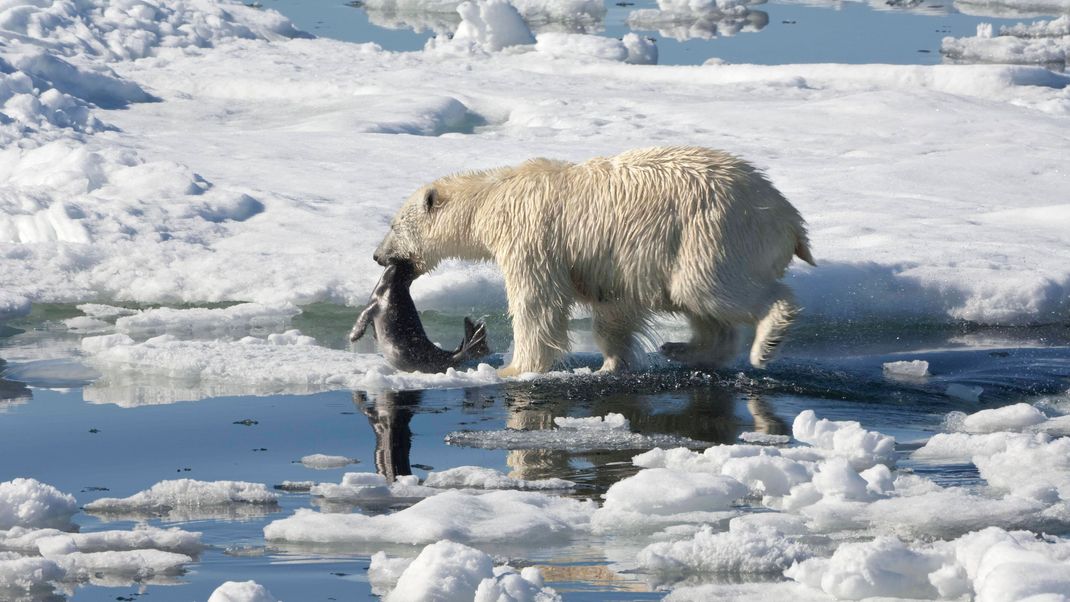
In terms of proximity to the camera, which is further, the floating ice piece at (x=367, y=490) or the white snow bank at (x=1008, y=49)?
the white snow bank at (x=1008, y=49)

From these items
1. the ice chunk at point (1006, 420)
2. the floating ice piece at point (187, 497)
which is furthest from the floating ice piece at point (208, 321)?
the ice chunk at point (1006, 420)

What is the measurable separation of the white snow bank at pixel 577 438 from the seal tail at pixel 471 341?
50.0 inches

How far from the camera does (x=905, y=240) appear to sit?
8844mm

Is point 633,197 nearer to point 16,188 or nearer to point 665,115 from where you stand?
point 16,188

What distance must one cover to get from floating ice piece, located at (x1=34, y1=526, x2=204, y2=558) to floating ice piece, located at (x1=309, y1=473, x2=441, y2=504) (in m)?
0.62

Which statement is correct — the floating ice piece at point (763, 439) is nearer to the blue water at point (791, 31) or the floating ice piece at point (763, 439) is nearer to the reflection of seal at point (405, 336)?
the reflection of seal at point (405, 336)

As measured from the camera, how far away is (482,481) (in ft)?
16.1

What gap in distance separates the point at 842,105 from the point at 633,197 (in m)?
A: 7.92

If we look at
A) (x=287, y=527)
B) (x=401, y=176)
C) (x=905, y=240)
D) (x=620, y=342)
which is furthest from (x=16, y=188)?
(x=287, y=527)

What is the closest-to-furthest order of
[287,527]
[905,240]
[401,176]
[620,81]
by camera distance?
1. [287,527]
2. [905,240]
3. [401,176]
4. [620,81]

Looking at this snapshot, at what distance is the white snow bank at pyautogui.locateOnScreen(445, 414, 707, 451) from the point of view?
17.9ft

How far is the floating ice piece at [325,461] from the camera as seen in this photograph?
17.4ft

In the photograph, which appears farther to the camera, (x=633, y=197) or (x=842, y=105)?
(x=842, y=105)

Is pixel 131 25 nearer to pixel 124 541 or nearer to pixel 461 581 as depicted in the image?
pixel 124 541
